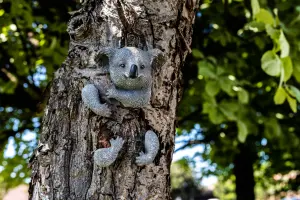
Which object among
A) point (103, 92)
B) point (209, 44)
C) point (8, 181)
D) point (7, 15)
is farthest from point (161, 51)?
point (8, 181)

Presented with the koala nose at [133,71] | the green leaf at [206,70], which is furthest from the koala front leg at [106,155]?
the green leaf at [206,70]

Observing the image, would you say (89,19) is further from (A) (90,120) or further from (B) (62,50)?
(B) (62,50)

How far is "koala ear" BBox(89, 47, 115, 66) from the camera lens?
4.84ft

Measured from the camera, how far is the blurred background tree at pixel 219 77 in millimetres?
3130

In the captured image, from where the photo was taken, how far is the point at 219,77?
120 inches

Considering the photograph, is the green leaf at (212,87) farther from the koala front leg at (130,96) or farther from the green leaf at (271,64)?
the koala front leg at (130,96)

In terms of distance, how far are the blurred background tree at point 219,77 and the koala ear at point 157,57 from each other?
995 millimetres

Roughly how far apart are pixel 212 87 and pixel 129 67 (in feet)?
5.50

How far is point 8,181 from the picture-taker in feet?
16.3

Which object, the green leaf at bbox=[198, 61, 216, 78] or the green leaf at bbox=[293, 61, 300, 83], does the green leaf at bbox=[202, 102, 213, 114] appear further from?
the green leaf at bbox=[293, 61, 300, 83]

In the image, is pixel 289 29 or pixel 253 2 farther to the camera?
pixel 289 29

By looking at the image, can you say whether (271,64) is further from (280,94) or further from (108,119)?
(108,119)

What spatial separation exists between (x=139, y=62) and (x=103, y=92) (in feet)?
0.51

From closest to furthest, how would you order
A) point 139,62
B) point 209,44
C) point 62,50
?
1. point 139,62
2. point 62,50
3. point 209,44
